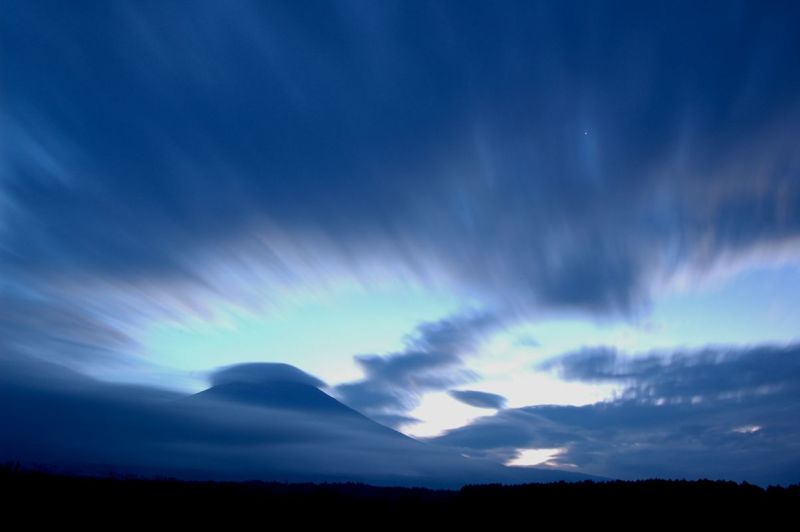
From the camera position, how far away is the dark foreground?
19734 millimetres

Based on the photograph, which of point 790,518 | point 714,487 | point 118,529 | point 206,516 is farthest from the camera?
point 714,487

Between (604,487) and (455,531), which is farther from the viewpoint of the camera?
(604,487)

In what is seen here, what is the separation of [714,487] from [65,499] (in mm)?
29848

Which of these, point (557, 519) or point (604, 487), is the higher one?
point (604, 487)

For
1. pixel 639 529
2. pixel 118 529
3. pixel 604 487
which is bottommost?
pixel 118 529

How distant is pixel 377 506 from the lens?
24.4m

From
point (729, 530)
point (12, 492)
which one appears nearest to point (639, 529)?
point (729, 530)

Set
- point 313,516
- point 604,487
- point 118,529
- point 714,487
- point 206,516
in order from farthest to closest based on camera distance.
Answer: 1. point 604,487
2. point 714,487
3. point 313,516
4. point 206,516
5. point 118,529

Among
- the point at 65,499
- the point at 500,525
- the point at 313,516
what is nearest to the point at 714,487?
the point at 500,525

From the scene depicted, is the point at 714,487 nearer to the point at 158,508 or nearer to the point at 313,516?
the point at 313,516

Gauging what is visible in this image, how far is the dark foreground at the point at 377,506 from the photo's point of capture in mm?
19734

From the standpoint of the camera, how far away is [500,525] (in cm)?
2219

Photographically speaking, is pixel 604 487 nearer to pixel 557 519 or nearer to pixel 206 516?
pixel 557 519

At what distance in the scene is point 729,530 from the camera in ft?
61.9
